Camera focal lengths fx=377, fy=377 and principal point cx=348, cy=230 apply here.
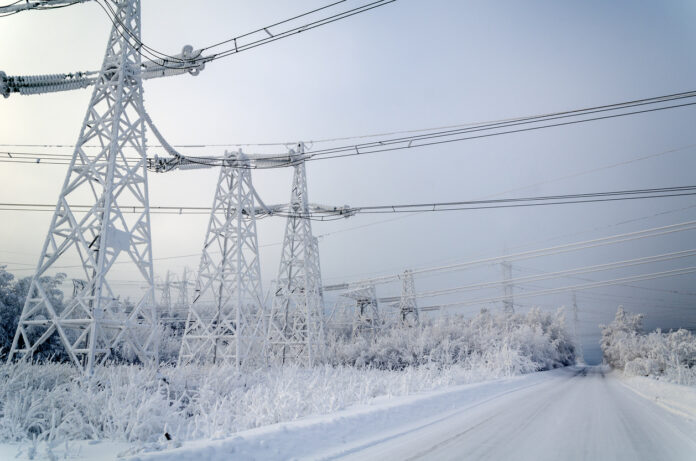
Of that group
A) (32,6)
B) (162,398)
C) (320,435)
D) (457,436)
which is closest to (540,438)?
(457,436)

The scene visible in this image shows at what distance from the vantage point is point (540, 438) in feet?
24.8

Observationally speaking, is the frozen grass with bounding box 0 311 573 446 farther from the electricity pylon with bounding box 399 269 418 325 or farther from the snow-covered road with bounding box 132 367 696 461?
the electricity pylon with bounding box 399 269 418 325

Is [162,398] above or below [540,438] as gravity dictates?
above

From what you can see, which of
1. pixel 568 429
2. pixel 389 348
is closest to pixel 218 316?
pixel 568 429

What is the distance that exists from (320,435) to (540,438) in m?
4.43

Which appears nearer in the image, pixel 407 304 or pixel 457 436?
pixel 457 436

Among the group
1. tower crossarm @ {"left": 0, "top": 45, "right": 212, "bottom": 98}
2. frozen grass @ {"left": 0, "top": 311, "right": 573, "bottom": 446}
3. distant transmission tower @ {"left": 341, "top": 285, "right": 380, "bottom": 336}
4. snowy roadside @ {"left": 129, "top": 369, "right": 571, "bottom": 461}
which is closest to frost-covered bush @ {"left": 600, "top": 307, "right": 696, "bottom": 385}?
frozen grass @ {"left": 0, "top": 311, "right": 573, "bottom": 446}

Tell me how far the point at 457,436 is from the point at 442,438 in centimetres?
43

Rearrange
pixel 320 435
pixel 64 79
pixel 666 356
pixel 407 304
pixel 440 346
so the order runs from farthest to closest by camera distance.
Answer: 1. pixel 407 304
2. pixel 440 346
3. pixel 666 356
4. pixel 64 79
5. pixel 320 435

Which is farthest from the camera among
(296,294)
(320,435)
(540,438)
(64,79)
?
(296,294)

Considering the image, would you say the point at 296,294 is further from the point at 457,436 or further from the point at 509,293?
the point at 509,293

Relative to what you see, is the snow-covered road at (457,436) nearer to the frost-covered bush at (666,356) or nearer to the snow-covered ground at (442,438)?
the snow-covered ground at (442,438)

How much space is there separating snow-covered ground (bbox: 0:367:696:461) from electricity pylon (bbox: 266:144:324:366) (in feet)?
42.5

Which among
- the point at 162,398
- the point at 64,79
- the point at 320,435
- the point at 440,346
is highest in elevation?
the point at 64,79
